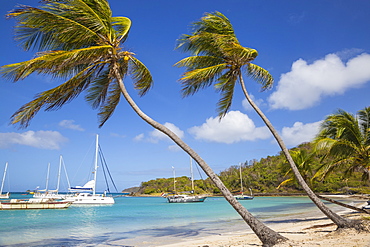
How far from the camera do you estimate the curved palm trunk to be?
8.56 meters

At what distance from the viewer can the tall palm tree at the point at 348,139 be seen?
13578 millimetres

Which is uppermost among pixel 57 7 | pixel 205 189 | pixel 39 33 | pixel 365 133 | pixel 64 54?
pixel 57 7

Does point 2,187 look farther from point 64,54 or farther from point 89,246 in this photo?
point 64,54

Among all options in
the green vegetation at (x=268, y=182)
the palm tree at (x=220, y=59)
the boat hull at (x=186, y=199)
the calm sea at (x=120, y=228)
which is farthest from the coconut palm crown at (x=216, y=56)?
the green vegetation at (x=268, y=182)

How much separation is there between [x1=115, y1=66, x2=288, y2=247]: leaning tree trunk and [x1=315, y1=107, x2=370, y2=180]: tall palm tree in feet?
25.3

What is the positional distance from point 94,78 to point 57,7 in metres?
2.20

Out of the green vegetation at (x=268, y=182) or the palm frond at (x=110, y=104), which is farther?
the green vegetation at (x=268, y=182)

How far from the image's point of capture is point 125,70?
8.99 m

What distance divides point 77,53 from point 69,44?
136 centimetres

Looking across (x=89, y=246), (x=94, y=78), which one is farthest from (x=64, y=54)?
(x=89, y=246)

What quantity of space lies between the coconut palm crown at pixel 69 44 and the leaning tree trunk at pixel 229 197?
31.7 inches

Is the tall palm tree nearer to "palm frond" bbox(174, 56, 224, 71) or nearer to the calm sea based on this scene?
the calm sea

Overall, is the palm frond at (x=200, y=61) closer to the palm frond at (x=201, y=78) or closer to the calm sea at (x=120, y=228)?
the palm frond at (x=201, y=78)

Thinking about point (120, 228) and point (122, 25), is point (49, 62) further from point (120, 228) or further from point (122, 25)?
point (120, 228)
